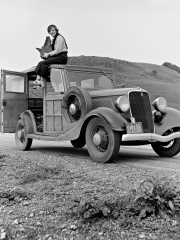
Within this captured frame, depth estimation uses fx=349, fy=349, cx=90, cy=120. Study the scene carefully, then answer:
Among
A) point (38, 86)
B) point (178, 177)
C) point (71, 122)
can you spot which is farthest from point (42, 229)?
point (38, 86)

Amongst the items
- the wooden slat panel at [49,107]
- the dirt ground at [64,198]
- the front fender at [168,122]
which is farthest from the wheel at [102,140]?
the wooden slat panel at [49,107]

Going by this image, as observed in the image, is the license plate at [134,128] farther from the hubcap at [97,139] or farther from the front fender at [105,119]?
the hubcap at [97,139]

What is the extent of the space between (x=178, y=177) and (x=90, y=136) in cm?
211

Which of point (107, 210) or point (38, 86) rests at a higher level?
point (38, 86)

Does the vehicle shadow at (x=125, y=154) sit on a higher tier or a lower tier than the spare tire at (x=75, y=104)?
lower

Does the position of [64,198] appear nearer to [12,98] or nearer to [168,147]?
[168,147]

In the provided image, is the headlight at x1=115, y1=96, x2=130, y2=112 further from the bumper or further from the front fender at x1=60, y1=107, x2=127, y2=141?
the bumper

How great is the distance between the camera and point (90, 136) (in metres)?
6.61

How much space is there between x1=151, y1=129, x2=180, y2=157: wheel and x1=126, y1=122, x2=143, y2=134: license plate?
1.00 m

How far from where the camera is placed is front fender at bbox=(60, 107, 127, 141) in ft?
20.1

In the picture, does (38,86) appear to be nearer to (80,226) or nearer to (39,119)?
(39,119)

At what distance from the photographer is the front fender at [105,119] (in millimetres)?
6113

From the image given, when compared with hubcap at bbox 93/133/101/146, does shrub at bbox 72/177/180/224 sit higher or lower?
lower

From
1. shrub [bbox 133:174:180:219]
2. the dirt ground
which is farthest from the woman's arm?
shrub [bbox 133:174:180:219]
